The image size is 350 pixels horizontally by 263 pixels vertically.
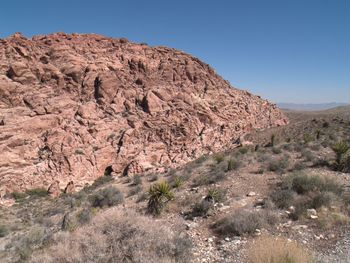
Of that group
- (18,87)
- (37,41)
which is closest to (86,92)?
(18,87)

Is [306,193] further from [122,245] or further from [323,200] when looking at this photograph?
[122,245]

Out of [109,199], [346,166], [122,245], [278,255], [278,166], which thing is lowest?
[109,199]

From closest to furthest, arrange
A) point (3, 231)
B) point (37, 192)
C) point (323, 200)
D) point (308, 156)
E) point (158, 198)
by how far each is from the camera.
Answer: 1. point (323, 200)
2. point (158, 198)
3. point (3, 231)
4. point (308, 156)
5. point (37, 192)

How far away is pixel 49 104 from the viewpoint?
88.0 ft

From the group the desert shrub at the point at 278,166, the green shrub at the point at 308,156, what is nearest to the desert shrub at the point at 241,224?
the desert shrub at the point at 278,166

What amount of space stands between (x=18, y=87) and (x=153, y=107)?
42.5 feet

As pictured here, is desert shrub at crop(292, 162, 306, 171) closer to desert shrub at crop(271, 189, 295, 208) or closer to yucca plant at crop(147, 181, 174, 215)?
desert shrub at crop(271, 189, 295, 208)

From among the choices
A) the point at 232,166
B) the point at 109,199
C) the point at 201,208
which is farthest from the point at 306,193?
the point at 109,199

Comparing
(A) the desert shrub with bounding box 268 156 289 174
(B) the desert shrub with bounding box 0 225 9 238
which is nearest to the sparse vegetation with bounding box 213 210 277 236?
(A) the desert shrub with bounding box 268 156 289 174

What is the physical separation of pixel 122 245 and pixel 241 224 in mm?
3481

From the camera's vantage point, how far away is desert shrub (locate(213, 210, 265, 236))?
7.51 m

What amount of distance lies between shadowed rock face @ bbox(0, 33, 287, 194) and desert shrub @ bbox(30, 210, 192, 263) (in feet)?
62.4

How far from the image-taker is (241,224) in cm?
763

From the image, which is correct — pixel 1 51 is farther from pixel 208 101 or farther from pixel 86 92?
pixel 208 101
